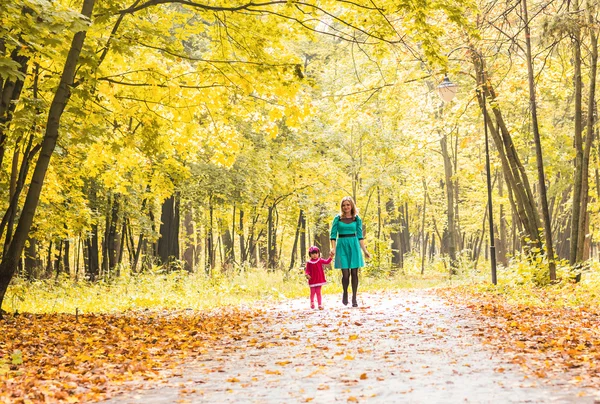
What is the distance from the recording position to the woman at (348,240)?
37.3 ft

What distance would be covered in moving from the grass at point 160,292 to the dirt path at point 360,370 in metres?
5.62

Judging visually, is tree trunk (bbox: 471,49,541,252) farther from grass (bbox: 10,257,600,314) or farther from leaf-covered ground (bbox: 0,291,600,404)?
leaf-covered ground (bbox: 0,291,600,404)

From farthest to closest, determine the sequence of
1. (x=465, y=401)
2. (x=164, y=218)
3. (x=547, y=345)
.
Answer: (x=164, y=218), (x=547, y=345), (x=465, y=401)

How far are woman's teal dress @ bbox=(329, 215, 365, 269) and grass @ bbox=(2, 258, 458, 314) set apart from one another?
147 inches

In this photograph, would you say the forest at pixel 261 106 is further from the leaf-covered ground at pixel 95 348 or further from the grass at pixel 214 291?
the leaf-covered ground at pixel 95 348

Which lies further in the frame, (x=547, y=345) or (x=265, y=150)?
(x=265, y=150)

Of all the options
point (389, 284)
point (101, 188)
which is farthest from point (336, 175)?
point (101, 188)

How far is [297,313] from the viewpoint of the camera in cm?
1144

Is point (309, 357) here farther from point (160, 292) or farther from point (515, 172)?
point (515, 172)

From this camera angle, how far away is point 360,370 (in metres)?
5.75

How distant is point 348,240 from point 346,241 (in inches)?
1.6

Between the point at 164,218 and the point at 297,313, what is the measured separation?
1176 centimetres

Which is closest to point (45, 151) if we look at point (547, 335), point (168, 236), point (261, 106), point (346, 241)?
point (261, 106)

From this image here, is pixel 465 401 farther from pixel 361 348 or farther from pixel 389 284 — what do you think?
pixel 389 284
